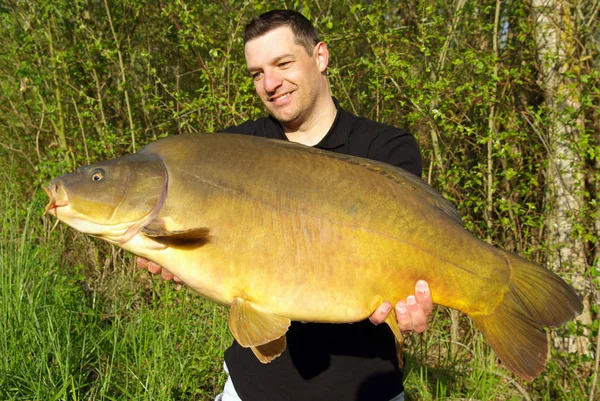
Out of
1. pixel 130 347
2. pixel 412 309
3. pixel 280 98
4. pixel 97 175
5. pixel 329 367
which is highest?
pixel 280 98

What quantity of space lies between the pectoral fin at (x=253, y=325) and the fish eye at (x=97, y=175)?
514mm

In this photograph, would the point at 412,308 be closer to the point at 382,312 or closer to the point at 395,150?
the point at 382,312

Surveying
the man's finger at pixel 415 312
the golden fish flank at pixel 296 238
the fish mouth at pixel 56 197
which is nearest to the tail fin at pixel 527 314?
the golden fish flank at pixel 296 238

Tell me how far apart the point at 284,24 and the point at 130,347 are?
180cm

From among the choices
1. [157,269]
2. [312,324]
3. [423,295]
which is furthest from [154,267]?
[423,295]

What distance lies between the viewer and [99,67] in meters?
4.22

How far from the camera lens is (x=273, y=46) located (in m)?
1.92

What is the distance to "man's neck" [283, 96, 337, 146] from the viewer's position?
192cm

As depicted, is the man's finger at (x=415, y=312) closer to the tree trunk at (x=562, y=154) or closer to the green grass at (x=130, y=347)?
the green grass at (x=130, y=347)

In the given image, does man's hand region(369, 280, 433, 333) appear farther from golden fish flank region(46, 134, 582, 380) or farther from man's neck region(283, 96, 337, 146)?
man's neck region(283, 96, 337, 146)

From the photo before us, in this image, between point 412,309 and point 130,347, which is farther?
point 130,347

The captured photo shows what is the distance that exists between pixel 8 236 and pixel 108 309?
1035 millimetres

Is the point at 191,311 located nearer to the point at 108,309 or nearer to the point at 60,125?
the point at 108,309

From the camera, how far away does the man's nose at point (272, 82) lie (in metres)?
1.89
